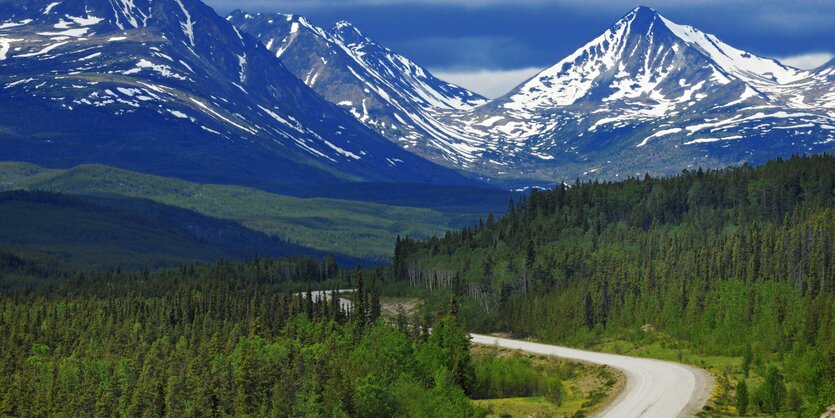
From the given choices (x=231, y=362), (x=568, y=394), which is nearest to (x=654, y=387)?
(x=568, y=394)

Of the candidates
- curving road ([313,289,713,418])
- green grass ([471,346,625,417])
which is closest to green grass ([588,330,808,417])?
curving road ([313,289,713,418])

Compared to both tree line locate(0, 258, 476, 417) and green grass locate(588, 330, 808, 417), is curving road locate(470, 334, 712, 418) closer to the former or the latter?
green grass locate(588, 330, 808, 417)

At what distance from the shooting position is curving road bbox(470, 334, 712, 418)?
108 m

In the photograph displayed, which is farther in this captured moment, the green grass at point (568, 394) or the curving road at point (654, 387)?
the green grass at point (568, 394)

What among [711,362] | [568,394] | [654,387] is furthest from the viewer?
[711,362]

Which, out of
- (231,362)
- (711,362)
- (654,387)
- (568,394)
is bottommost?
(568,394)

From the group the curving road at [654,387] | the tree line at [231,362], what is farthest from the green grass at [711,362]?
the tree line at [231,362]

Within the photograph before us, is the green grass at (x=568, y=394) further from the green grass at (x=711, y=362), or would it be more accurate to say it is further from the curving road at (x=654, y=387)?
the green grass at (x=711, y=362)

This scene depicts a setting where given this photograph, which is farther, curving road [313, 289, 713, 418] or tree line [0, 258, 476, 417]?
tree line [0, 258, 476, 417]

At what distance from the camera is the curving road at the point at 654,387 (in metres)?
108

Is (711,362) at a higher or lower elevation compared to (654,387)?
higher

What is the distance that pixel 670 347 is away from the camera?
158 meters

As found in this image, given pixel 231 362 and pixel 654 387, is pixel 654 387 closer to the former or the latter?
pixel 654 387

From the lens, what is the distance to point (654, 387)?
121 metres
